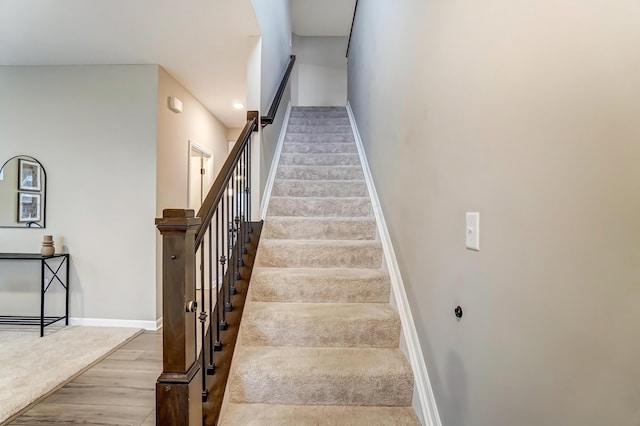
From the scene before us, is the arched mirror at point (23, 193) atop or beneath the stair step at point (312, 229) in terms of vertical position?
atop

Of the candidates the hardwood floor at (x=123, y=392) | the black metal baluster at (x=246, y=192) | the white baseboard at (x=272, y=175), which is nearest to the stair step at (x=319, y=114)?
the white baseboard at (x=272, y=175)

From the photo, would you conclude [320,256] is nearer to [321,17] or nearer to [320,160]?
[320,160]

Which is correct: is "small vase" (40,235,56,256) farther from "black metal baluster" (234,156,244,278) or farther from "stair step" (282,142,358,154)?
"stair step" (282,142,358,154)

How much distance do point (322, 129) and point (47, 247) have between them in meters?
3.14

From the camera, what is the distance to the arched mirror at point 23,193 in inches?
122

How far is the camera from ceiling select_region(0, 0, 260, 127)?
225 centimetres

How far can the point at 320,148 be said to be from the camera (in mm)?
3727

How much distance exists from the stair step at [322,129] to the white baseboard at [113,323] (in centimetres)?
268

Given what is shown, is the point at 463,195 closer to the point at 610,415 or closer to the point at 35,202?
the point at 610,415

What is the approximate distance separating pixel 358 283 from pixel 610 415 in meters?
1.44

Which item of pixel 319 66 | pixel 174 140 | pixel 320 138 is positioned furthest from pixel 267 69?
pixel 319 66

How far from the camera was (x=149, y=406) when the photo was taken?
179 cm

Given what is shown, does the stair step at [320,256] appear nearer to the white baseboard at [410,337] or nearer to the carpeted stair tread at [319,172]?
the white baseboard at [410,337]

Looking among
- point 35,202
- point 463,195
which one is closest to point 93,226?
point 35,202
